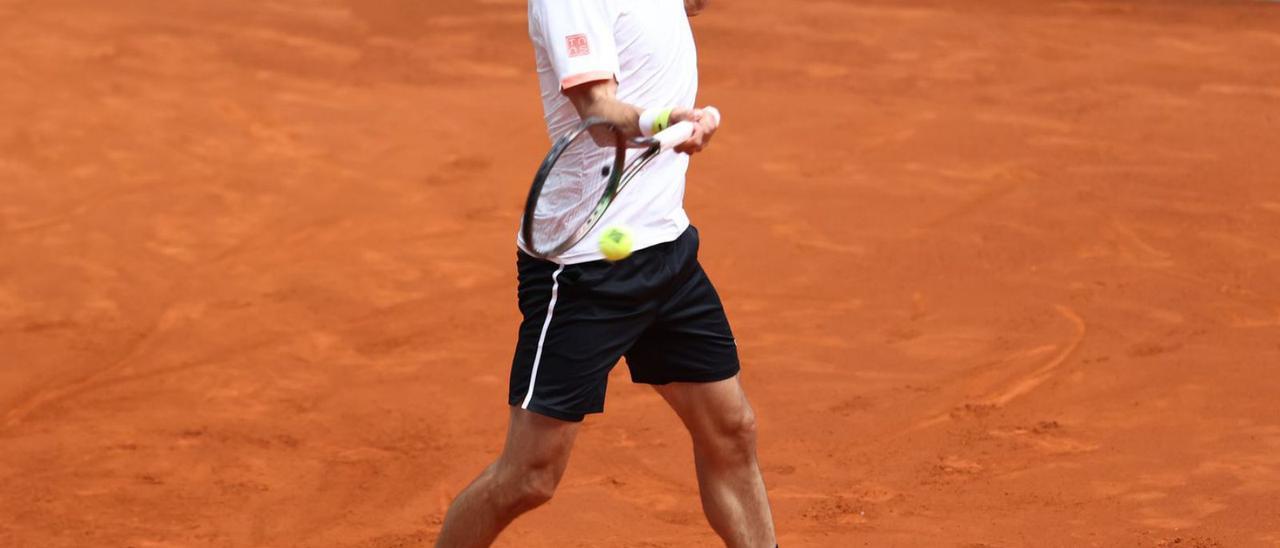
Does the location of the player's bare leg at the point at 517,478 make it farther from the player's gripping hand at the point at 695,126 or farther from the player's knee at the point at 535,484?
the player's gripping hand at the point at 695,126

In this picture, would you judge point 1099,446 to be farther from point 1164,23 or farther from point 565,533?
point 1164,23

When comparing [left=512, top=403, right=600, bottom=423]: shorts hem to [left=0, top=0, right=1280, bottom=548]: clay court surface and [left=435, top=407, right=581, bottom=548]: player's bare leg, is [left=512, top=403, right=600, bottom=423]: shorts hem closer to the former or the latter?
[left=435, top=407, right=581, bottom=548]: player's bare leg

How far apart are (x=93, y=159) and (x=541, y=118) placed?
7.84 ft

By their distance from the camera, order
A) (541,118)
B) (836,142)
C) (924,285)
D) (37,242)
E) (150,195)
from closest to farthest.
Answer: (924,285)
(37,242)
(150,195)
(836,142)
(541,118)

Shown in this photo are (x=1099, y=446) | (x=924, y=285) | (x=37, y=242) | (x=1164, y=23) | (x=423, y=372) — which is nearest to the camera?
(x=1099, y=446)

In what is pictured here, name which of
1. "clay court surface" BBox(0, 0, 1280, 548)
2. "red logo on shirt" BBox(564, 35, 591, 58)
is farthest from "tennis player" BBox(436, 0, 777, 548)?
"clay court surface" BBox(0, 0, 1280, 548)

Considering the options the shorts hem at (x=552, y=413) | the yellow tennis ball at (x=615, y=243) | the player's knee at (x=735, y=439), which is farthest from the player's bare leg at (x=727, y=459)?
the yellow tennis ball at (x=615, y=243)

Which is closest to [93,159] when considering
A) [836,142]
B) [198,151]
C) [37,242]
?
[198,151]

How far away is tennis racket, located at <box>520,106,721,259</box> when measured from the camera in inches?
122

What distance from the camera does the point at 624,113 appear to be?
9.93 feet

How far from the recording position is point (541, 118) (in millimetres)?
8602

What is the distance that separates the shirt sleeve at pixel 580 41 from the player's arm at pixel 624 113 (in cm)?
2

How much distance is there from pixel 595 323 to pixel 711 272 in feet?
10.7

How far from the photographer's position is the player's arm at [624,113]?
302 cm
